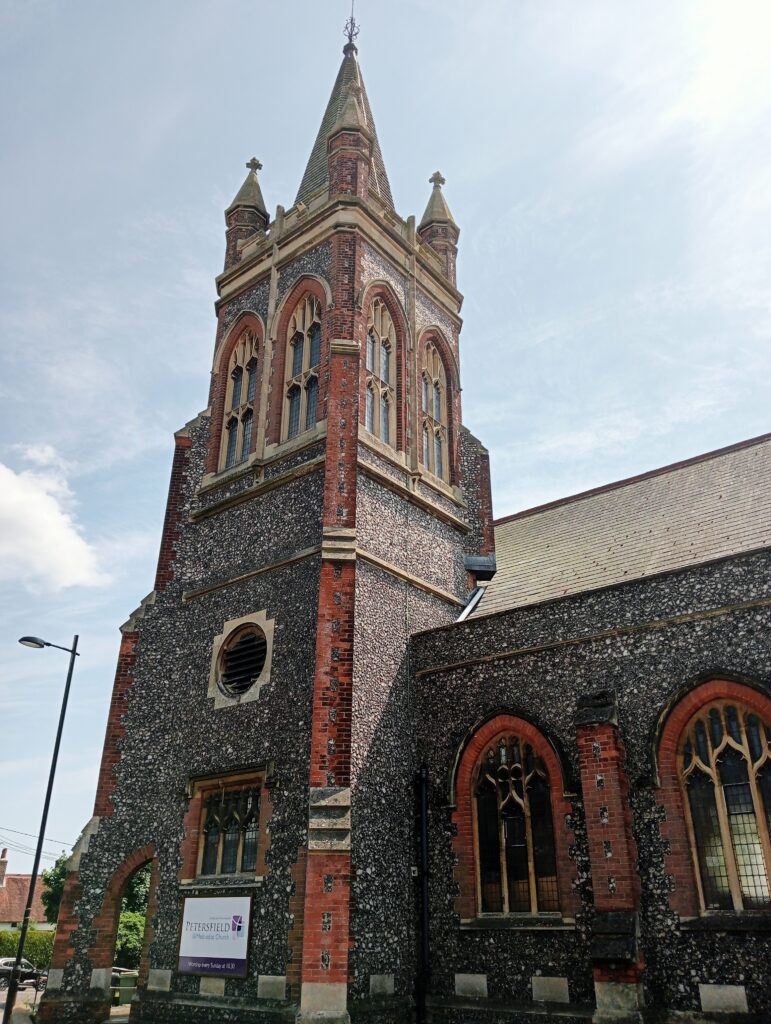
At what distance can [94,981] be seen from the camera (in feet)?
47.6

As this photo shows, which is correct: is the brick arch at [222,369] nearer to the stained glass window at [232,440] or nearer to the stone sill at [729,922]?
the stained glass window at [232,440]

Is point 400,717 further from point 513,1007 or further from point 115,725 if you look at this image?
point 115,725

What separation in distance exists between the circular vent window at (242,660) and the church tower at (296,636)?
0.16ft

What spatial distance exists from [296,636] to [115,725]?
203 inches

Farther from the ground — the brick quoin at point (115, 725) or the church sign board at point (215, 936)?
the brick quoin at point (115, 725)

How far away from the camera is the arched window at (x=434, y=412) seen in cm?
1919

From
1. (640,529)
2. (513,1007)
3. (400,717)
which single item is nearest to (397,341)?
(640,529)

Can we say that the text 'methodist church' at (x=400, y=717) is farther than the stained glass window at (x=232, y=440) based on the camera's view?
No

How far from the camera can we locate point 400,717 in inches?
567

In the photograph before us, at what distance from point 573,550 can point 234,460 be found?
8070 mm

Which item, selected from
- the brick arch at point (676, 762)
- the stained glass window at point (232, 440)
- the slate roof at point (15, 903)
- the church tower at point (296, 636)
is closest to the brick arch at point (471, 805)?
the church tower at point (296, 636)

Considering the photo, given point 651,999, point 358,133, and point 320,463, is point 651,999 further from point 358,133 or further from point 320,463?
point 358,133

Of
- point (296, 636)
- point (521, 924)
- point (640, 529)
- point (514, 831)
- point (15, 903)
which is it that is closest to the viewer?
point (521, 924)

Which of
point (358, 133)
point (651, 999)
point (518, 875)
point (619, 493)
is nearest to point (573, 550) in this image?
point (619, 493)
